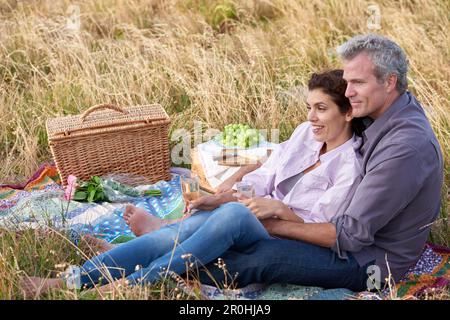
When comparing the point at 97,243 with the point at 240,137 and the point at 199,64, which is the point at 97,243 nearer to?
the point at 240,137

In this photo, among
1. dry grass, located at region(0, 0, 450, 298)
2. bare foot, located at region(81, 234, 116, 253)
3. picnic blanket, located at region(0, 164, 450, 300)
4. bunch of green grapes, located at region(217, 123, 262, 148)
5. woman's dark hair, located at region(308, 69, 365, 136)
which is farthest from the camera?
dry grass, located at region(0, 0, 450, 298)

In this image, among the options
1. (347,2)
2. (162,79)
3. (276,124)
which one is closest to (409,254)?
(276,124)

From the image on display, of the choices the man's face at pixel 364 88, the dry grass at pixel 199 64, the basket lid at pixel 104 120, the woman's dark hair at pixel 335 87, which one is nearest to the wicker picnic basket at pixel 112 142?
the basket lid at pixel 104 120

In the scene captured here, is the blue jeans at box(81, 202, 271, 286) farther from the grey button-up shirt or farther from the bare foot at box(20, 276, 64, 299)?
the grey button-up shirt

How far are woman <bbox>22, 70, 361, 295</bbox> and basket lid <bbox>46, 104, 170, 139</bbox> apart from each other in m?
1.36

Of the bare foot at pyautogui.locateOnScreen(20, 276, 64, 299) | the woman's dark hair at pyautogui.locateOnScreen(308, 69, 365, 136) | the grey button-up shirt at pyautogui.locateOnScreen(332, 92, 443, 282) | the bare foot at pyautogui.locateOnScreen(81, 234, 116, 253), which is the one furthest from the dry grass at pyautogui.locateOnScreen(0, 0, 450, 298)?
the bare foot at pyautogui.locateOnScreen(20, 276, 64, 299)

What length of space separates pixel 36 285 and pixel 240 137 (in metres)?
2.27

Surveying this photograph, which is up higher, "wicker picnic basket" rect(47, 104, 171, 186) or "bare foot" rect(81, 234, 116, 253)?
"wicker picnic basket" rect(47, 104, 171, 186)

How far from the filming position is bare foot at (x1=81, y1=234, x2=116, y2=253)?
439cm

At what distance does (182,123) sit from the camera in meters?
6.32

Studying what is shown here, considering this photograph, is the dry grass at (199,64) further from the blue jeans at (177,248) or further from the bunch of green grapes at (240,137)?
the blue jeans at (177,248)

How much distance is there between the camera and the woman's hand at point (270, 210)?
388cm

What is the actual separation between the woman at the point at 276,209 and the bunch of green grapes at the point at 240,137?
1109mm
